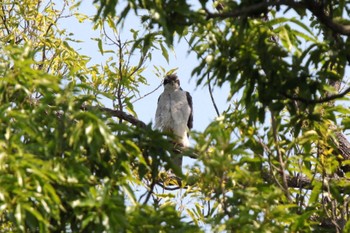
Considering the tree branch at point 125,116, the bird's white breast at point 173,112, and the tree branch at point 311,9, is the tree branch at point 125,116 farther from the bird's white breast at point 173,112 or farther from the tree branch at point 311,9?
the bird's white breast at point 173,112

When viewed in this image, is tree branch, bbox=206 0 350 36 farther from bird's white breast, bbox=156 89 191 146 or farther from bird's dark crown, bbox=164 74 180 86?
bird's dark crown, bbox=164 74 180 86

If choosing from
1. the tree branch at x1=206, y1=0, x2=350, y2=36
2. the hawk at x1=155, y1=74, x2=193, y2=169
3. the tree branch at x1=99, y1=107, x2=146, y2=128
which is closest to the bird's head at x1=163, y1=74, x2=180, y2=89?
the hawk at x1=155, y1=74, x2=193, y2=169

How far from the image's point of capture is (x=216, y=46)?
5.61 meters

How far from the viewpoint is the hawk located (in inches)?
448

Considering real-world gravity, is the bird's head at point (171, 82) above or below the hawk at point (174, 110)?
above

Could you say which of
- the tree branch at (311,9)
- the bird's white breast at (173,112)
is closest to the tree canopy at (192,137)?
the tree branch at (311,9)

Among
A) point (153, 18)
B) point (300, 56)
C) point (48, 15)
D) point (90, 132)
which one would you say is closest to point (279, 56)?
point (300, 56)

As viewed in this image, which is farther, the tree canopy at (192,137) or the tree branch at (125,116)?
the tree branch at (125,116)

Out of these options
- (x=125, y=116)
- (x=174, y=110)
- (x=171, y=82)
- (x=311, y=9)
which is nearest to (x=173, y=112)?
(x=174, y=110)

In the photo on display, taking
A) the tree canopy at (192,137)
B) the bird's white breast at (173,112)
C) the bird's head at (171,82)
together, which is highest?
the bird's head at (171,82)

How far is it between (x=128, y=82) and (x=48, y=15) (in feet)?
6.48

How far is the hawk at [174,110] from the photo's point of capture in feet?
37.3

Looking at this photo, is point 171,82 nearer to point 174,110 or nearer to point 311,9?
point 174,110

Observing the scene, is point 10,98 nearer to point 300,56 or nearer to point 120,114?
point 300,56
